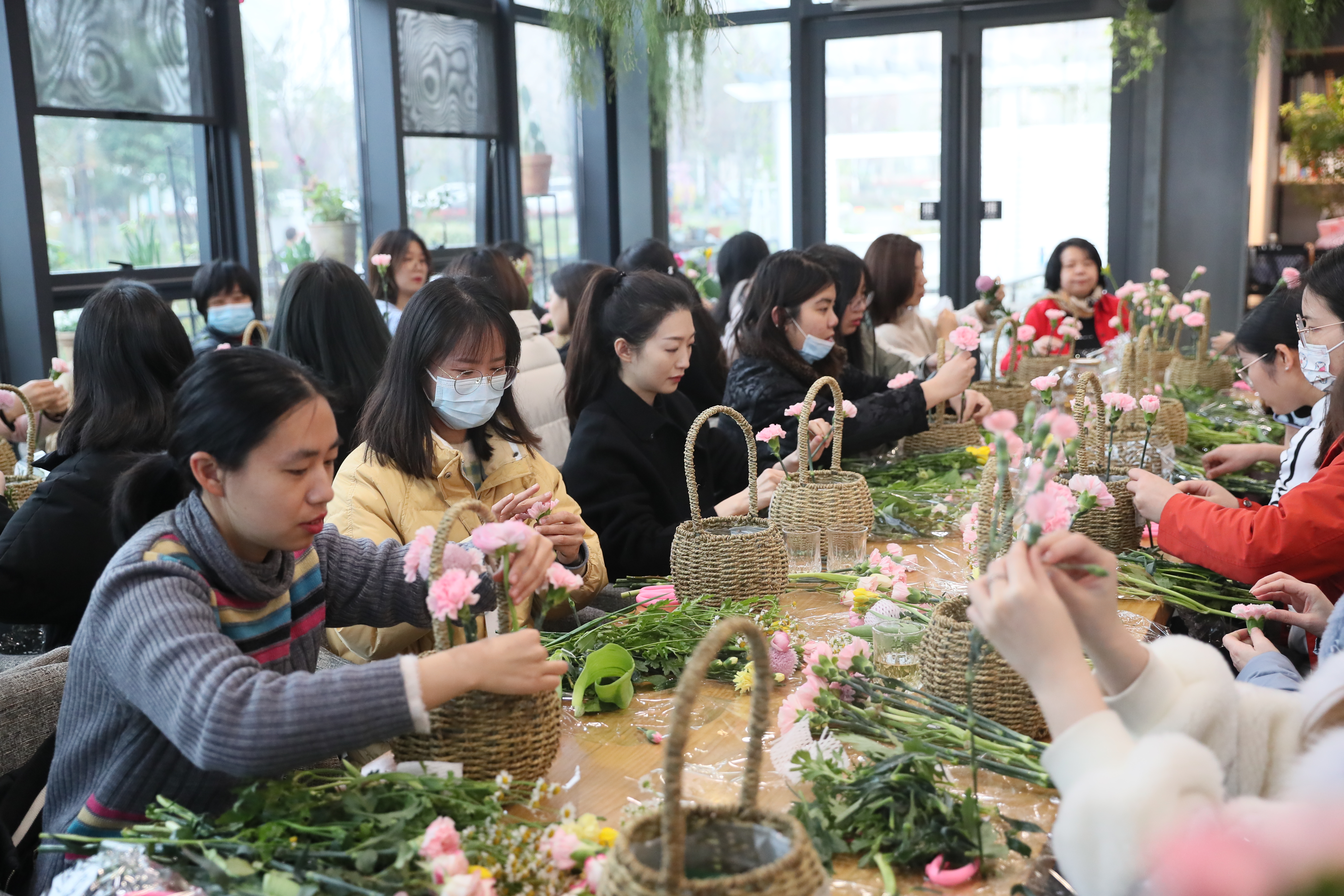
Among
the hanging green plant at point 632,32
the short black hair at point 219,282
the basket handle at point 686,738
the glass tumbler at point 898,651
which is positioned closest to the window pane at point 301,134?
the short black hair at point 219,282

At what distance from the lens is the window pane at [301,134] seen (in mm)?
5352

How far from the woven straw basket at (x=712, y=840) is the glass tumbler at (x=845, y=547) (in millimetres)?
1127

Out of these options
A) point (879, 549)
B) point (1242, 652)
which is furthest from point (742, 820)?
point (879, 549)

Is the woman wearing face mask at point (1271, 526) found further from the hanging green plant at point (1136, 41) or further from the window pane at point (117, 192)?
the hanging green plant at point (1136, 41)

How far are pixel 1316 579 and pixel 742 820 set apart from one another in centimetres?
160

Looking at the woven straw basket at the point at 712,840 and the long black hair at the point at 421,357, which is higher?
the long black hair at the point at 421,357

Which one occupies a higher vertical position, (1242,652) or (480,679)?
(480,679)

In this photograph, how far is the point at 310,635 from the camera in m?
1.56

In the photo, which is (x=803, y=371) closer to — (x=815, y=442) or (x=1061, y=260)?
(x=815, y=442)

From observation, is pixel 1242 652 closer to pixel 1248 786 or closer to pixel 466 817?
pixel 1248 786

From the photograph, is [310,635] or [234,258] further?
[234,258]

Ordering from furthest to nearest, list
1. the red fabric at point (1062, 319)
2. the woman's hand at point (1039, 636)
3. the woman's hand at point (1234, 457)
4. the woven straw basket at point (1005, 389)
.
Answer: the red fabric at point (1062, 319), the woven straw basket at point (1005, 389), the woman's hand at point (1234, 457), the woman's hand at point (1039, 636)

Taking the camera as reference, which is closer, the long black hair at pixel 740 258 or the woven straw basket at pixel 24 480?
the woven straw basket at pixel 24 480

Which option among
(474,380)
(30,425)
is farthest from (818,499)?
(30,425)
